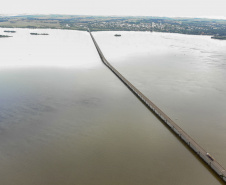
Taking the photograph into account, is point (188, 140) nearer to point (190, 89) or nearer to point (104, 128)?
point (104, 128)

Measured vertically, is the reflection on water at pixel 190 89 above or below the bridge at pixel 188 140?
below

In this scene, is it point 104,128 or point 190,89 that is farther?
point 190,89

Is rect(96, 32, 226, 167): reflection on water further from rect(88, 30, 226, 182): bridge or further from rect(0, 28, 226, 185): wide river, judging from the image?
rect(88, 30, 226, 182): bridge

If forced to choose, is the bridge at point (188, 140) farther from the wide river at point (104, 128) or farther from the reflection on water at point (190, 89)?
the reflection on water at point (190, 89)

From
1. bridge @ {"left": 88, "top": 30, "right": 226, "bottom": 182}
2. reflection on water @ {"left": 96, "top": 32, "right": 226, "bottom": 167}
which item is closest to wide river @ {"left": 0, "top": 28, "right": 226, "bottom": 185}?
reflection on water @ {"left": 96, "top": 32, "right": 226, "bottom": 167}

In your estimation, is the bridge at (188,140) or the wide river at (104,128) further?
the bridge at (188,140)

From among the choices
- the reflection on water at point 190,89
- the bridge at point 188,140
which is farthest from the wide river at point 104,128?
the bridge at point 188,140

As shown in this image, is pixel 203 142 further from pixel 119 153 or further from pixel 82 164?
pixel 82 164

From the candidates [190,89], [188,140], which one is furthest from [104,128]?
[190,89]
